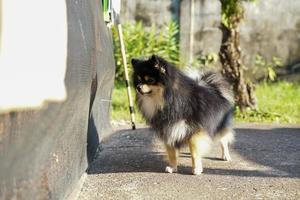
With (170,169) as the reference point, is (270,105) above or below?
below

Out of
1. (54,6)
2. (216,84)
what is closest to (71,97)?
(54,6)

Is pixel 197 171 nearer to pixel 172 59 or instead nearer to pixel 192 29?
pixel 172 59

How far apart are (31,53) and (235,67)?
5643 millimetres

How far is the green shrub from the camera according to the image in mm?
9773

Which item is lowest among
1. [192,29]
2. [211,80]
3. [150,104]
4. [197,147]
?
[197,147]

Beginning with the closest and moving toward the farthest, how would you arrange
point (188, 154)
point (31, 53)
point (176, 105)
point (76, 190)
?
point (31, 53) → point (76, 190) → point (176, 105) → point (188, 154)

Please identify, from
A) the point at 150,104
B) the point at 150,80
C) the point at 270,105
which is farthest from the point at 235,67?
the point at 150,80

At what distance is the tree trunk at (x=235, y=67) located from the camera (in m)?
7.49

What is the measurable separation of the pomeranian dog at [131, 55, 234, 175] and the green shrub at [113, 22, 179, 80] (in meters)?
5.28

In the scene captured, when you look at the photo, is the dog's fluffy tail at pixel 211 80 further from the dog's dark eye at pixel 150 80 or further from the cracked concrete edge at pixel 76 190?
the cracked concrete edge at pixel 76 190

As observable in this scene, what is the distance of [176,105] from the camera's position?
417 cm

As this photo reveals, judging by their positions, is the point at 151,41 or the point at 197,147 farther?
the point at 151,41

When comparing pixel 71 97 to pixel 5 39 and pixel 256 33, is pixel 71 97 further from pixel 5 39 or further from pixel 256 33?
pixel 256 33

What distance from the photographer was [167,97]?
414 centimetres
